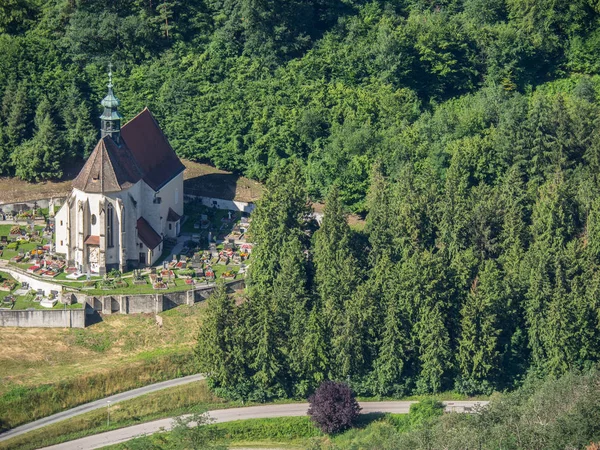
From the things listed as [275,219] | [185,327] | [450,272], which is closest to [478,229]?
[450,272]

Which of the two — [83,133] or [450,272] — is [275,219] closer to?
[450,272]

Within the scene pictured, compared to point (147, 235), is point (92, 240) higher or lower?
lower

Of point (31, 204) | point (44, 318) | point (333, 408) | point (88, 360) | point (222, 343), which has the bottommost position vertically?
point (333, 408)

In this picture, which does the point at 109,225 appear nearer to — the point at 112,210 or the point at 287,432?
the point at 112,210

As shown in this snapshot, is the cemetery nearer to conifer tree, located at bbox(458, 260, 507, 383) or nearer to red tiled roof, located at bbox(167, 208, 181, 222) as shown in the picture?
red tiled roof, located at bbox(167, 208, 181, 222)

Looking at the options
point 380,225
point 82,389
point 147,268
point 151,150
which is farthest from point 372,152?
point 82,389

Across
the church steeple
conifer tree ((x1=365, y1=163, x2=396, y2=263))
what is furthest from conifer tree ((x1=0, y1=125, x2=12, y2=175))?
conifer tree ((x1=365, y1=163, x2=396, y2=263))
